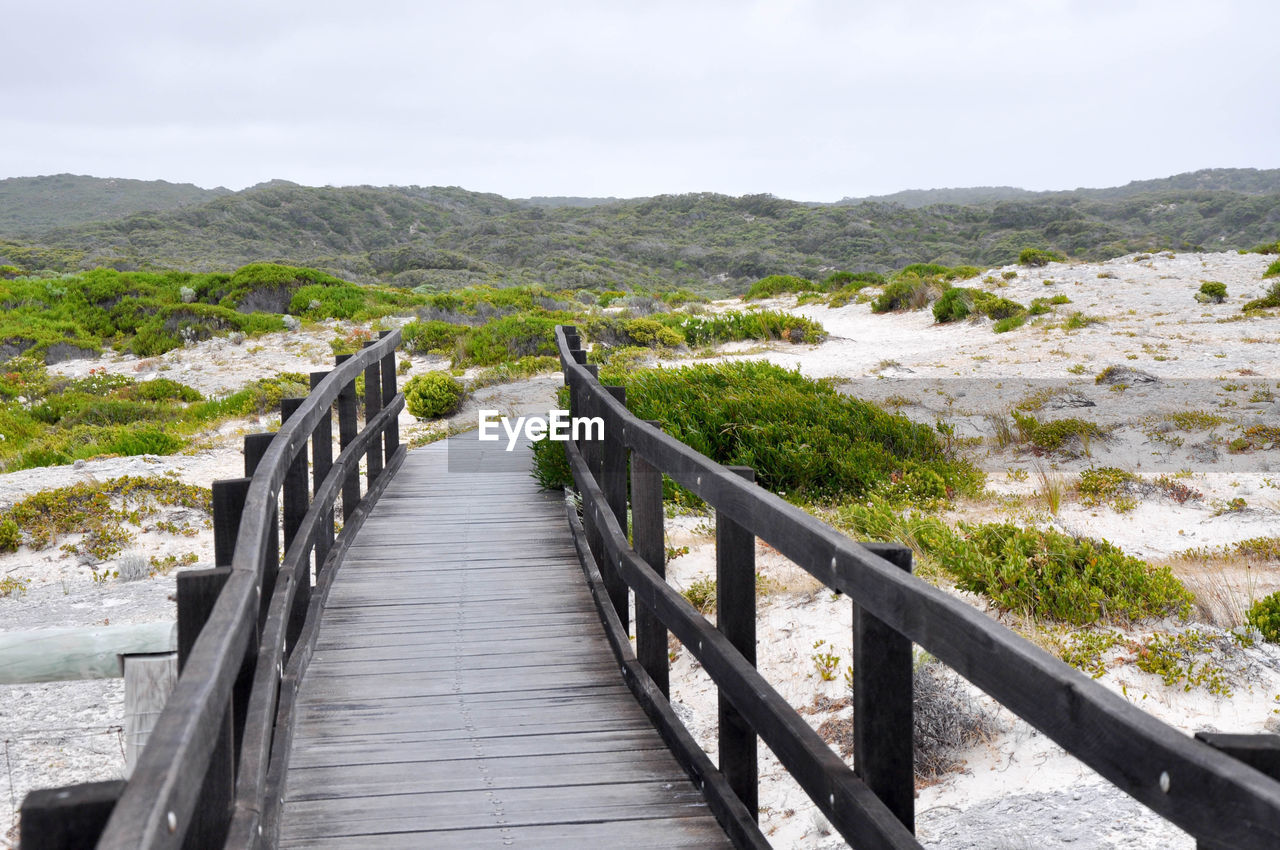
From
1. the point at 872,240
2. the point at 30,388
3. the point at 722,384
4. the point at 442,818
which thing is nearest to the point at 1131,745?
the point at 442,818

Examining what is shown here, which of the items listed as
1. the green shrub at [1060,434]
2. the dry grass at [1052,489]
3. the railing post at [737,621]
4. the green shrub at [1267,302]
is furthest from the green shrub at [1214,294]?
the railing post at [737,621]

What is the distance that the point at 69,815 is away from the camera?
3.88 ft

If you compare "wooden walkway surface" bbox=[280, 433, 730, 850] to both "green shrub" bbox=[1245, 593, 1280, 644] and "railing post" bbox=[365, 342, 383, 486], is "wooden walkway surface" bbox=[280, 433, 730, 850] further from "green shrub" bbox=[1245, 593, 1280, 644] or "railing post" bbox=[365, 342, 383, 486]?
"green shrub" bbox=[1245, 593, 1280, 644]

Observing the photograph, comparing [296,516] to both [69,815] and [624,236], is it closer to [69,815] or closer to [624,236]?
[69,815]

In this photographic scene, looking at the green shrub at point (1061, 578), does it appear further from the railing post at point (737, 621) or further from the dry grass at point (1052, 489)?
the railing post at point (737, 621)

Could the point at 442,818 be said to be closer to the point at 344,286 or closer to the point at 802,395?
the point at 802,395

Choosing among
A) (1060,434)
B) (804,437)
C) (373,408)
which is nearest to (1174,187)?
(1060,434)

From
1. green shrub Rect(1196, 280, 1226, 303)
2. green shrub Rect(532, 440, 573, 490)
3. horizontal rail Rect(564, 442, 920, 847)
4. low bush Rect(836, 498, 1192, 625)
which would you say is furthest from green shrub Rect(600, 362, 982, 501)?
green shrub Rect(1196, 280, 1226, 303)

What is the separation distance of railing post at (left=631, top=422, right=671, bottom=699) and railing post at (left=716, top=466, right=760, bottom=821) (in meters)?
0.79

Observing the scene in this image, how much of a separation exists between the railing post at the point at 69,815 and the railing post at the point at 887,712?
143 centimetres

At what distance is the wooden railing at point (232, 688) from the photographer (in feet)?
3.91

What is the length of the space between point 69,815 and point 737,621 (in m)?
1.90

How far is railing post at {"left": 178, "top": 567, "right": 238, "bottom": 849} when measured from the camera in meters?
1.77

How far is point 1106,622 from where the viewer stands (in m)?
4.77
